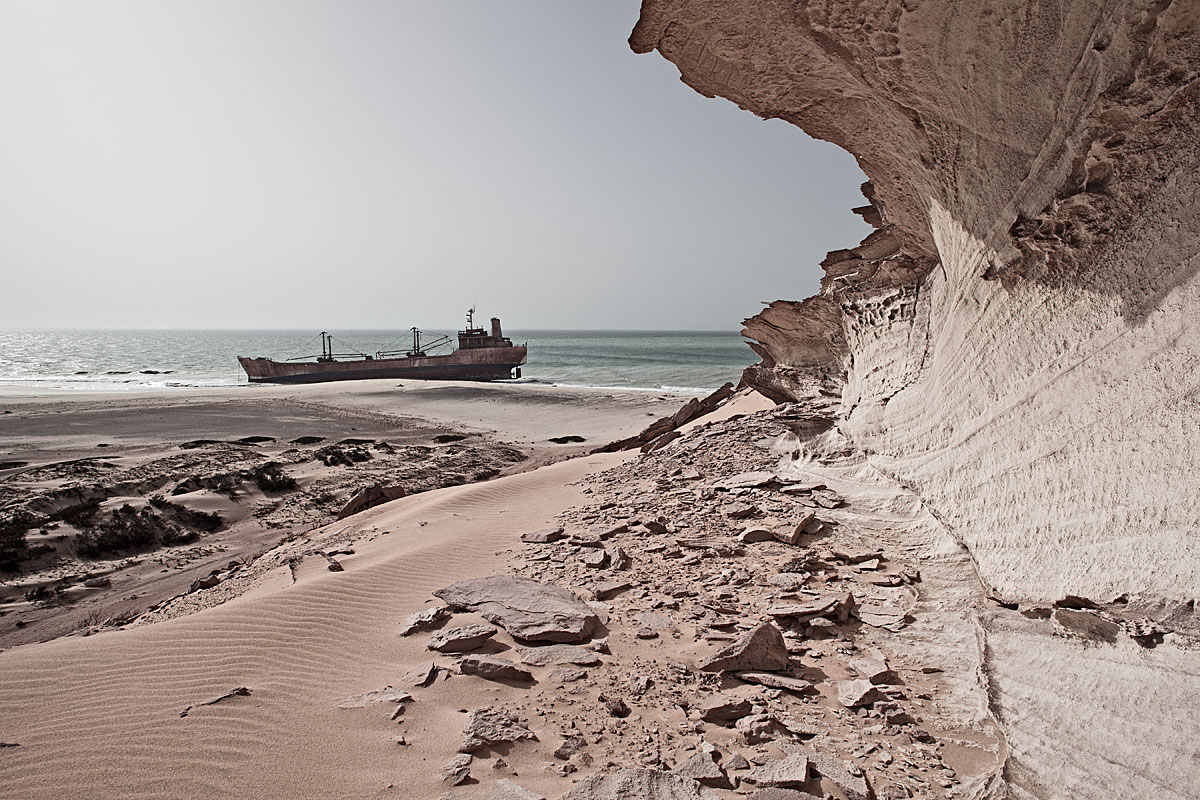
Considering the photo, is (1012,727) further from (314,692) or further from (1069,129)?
(314,692)

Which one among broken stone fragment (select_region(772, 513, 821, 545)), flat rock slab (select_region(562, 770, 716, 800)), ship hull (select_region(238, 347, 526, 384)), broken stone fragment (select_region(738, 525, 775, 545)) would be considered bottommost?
flat rock slab (select_region(562, 770, 716, 800))

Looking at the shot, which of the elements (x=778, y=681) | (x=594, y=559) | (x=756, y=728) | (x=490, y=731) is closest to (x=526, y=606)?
(x=594, y=559)

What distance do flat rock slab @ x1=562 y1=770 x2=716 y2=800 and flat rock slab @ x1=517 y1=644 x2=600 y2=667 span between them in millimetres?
1067

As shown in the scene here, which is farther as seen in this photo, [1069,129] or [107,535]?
[107,535]

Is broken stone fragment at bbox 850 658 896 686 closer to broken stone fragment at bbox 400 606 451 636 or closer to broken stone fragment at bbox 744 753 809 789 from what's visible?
broken stone fragment at bbox 744 753 809 789

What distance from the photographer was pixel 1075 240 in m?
2.77

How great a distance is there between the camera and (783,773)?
235cm

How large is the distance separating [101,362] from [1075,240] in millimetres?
80236

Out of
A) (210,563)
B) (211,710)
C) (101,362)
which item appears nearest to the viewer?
(211,710)

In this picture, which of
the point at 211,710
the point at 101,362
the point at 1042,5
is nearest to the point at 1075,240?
the point at 1042,5

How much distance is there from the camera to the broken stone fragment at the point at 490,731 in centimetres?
269

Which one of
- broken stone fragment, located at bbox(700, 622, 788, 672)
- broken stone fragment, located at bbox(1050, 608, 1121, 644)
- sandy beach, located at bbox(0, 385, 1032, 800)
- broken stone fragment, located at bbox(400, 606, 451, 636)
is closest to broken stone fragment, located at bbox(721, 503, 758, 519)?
sandy beach, located at bbox(0, 385, 1032, 800)

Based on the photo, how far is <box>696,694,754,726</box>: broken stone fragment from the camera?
9.12 feet

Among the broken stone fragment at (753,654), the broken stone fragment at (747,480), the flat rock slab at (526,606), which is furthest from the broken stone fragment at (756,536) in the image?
the broken stone fragment at (753,654)
